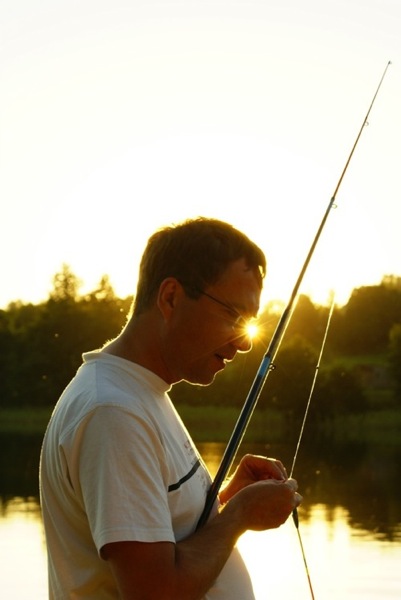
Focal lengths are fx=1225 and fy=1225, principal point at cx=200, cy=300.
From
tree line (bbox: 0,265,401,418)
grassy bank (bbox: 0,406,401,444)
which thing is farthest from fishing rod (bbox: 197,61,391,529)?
tree line (bbox: 0,265,401,418)

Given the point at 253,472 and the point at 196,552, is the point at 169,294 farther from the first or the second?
the point at 253,472

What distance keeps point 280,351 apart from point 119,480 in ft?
142

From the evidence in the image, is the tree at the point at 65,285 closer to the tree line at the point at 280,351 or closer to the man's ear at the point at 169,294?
the tree line at the point at 280,351

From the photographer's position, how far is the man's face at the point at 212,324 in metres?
2.00

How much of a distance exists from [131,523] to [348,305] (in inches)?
2086

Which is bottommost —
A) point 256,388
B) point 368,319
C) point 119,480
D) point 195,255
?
point 119,480

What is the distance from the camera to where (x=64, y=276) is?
60.1 metres

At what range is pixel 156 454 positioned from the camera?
6.00ft

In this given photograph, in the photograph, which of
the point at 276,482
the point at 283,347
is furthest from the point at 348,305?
the point at 276,482

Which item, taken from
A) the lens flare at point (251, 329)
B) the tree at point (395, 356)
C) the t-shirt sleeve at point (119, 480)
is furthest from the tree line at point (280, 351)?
the t-shirt sleeve at point (119, 480)

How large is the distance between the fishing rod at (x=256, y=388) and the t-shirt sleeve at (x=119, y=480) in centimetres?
23

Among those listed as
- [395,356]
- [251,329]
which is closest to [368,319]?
[395,356]

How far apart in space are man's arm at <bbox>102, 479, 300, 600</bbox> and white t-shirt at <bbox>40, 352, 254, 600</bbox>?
3 cm

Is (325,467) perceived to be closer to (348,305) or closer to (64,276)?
(348,305)
